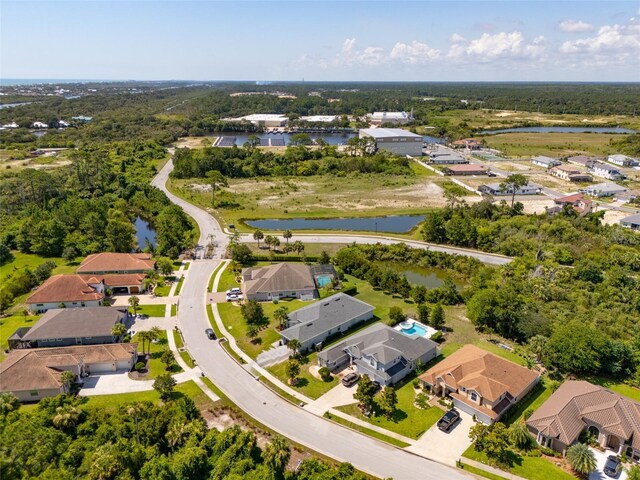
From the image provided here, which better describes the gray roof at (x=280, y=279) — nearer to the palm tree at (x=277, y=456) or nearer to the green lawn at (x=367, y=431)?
the green lawn at (x=367, y=431)

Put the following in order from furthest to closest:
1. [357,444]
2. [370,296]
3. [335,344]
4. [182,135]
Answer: [182,135] < [370,296] < [335,344] < [357,444]

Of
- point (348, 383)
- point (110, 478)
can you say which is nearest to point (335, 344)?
point (348, 383)

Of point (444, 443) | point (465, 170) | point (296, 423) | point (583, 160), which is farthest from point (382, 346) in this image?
point (583, 160)

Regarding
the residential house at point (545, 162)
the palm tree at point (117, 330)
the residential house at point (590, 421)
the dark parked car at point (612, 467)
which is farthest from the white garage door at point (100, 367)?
the residential house at point (545, 162)

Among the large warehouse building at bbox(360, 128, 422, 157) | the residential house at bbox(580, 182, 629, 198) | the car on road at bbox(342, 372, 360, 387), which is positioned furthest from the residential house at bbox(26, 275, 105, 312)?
the large warehouse building at bbox(360, 128, 422, 157)

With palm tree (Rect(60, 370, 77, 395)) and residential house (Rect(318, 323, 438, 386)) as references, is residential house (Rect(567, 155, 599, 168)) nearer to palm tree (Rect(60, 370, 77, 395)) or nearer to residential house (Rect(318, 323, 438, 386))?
residential house (Rect(318, 323, 438, 386))

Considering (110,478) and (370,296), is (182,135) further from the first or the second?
Result: (110,478)
